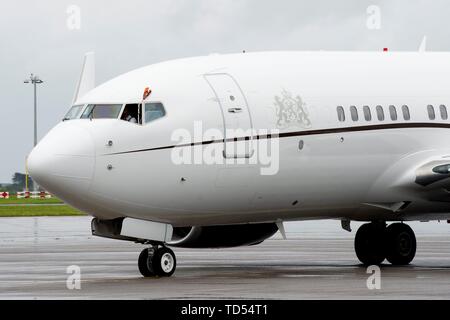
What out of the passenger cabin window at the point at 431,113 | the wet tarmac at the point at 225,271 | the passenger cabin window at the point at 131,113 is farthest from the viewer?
the passenger cabin window at the point at 431,113

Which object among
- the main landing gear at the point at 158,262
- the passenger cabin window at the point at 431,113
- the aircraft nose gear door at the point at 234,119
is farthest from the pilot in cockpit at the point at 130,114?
the passenger cabin window at the point at 431,113

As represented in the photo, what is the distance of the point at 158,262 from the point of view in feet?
84.6

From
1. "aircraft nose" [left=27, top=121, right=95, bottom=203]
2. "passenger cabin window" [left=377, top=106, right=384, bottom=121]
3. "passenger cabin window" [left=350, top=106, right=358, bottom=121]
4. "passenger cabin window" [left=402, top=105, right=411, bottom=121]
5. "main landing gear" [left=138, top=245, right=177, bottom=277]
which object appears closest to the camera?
"aircraft nose" [left=27, top=121, right=95, bottom=203]

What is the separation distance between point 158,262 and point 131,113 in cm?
303

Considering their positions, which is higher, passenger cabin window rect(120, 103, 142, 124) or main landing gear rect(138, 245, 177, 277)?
passenger cabin window rect(120, 103, 142, 124)

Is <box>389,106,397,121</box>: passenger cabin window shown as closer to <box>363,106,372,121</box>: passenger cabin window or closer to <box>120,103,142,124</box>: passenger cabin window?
<box>363,106,372,121</box>: passenger cabin window

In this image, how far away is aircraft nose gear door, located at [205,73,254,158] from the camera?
25.4 meters

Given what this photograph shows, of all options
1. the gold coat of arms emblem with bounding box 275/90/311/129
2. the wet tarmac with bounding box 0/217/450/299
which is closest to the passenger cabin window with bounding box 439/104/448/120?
the wet tarmac with bounding box 0/217/450/299

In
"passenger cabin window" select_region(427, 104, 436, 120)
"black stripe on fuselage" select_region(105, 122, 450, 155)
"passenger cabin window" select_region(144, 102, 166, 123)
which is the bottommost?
"black stripe on fuselage" select_region(105, 122, 450, 155)

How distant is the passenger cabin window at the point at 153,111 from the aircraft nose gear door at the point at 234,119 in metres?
1.19

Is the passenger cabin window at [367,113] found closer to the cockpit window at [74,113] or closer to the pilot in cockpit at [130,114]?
the pilot in cockpit at [130,114]

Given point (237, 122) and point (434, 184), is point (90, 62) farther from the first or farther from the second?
point (434, 184)

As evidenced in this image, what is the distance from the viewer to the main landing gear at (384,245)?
31.1m

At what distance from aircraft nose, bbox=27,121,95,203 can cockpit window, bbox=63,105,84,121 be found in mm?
986
